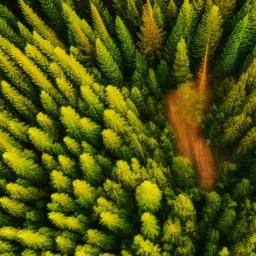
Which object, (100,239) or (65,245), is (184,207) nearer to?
(100,239)

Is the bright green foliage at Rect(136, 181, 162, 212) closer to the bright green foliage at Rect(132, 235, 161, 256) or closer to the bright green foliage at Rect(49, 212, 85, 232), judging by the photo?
the bright green foliage at Rect(132, 235, 161, 256)

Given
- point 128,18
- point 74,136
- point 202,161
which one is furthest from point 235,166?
point 128,18

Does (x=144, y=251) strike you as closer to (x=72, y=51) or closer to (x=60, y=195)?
(x=60, y=195)

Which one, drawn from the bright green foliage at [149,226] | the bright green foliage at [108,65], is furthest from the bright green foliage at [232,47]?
the bright green foliage at [149,226]

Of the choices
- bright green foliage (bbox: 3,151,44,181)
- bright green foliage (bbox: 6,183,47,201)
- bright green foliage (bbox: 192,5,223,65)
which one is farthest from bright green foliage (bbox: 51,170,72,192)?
bright green foliage (bbox: 192,5,223,65)

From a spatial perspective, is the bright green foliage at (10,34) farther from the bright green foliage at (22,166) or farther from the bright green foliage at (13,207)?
the bright green foliage at (13,207)

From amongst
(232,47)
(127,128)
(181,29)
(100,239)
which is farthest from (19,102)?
(232,47)
